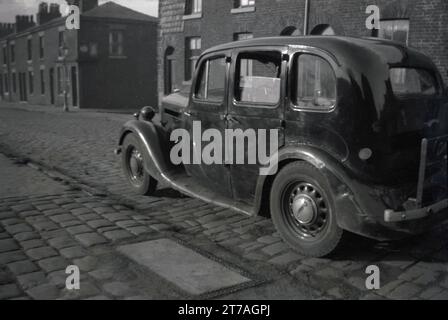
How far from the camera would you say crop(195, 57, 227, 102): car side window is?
5117 millimetres

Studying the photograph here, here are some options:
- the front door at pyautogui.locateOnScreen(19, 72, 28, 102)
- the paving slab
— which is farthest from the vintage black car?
the front door at pyautogui.locateOnScreen(19, 72, 28, 102)

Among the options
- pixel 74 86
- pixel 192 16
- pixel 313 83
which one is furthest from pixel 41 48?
pixel 313 83

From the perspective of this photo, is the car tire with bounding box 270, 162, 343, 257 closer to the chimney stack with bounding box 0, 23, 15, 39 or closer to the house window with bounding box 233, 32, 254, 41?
the house window with bounding box 233, 32, 254, 41

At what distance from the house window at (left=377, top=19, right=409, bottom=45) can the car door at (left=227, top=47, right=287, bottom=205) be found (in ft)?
30.7

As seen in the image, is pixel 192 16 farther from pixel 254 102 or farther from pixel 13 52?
pixel 13 52

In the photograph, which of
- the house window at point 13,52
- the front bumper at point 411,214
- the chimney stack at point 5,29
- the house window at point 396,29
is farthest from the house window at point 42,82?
the front bumper at point 411,214

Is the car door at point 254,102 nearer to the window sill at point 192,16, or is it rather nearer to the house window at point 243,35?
the house window at point 243,35

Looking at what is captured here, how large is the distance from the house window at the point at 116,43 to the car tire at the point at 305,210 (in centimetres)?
2897

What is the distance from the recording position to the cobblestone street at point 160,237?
3.40 meters

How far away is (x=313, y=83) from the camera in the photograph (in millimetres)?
4215

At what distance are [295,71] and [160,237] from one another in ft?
7.04

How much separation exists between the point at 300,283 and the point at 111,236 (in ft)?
6.68

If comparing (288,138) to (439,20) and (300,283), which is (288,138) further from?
(439,20)
